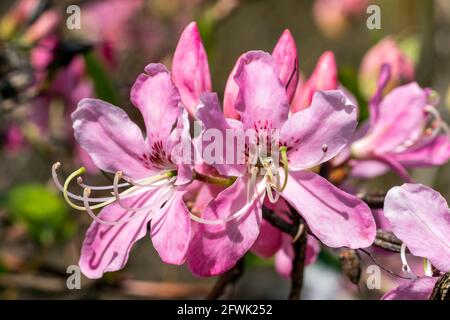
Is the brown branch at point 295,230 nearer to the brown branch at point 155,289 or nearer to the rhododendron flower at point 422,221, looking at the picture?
the rhododendron flower at point 422,221

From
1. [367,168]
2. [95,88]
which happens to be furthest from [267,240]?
[95,88]

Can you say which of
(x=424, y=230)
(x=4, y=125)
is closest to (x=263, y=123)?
(x=424, y=230)

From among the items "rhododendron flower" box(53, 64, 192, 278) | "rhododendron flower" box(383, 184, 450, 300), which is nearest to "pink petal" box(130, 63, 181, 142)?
"rhododendron flower" box(53, 64, 192, 278)

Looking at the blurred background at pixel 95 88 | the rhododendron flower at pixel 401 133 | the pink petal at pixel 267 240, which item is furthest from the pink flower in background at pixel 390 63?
the pink petal at pixel 267 240

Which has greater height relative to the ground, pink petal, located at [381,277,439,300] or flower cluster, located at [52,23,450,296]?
flower cluster, located at [52,23,450,296]

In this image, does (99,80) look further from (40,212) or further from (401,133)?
(401,133)

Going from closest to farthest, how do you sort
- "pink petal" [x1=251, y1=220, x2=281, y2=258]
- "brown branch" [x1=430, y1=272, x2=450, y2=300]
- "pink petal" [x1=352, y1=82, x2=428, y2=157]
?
1. "brown branch" [x1=430, y1=272, x2=450, y2=300]
2. "pink petal" [x1=251, y1=220, x2=281, y2=258]
3. "pink petal" [x1=352, y1=82, x2=428, y2=157]

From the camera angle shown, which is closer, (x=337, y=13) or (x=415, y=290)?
(x=415, y=290)

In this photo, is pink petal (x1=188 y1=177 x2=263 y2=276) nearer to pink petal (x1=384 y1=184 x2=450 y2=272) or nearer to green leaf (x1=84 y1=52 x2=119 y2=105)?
pink petal (x1=384 y1=184 x2=450 y2=272)
